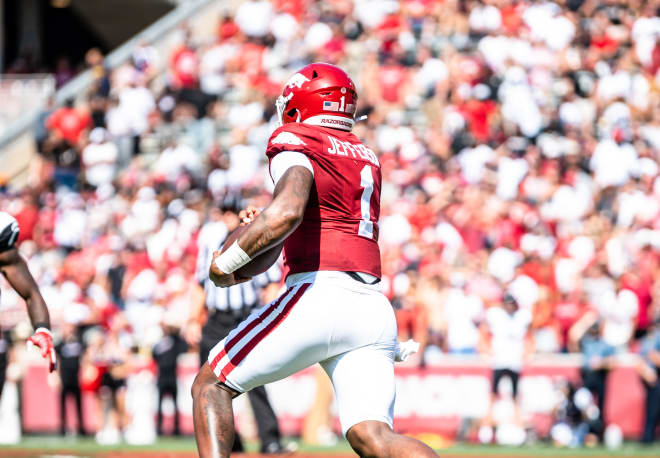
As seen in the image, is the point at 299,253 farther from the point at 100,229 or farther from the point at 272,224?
the point at 100,229

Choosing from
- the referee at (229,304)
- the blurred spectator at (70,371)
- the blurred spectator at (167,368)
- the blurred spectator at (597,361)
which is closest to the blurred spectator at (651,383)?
the blurred spectator at (597,361)

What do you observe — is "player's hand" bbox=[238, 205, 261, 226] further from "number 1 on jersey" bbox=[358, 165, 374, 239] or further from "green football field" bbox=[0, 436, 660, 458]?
"green football field" bbox=[0, 436, 660, 458]

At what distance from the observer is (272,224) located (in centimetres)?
435

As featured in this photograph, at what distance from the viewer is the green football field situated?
929 cm

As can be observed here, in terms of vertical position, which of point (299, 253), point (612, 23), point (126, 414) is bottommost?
point (126, 414)

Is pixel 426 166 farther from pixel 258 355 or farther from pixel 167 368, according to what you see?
pixel 258 355

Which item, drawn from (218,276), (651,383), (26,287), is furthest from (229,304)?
(651,383)

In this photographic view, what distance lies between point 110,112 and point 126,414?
6.79 meters

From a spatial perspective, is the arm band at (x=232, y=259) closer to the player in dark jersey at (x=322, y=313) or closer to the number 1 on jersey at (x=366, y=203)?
the player in dark jersey at (x=322, y=313)

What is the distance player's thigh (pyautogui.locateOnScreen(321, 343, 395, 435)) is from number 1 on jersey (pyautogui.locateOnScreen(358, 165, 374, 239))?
484 mm

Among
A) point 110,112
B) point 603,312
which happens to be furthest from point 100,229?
point 603,312

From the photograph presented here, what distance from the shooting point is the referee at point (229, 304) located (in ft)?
28.6

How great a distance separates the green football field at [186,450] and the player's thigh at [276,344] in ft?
14.4

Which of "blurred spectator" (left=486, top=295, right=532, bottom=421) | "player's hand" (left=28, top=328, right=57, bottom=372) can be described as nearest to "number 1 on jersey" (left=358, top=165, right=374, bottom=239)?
"player's hand" (left=28, top=328, right=57, bottom=372)
